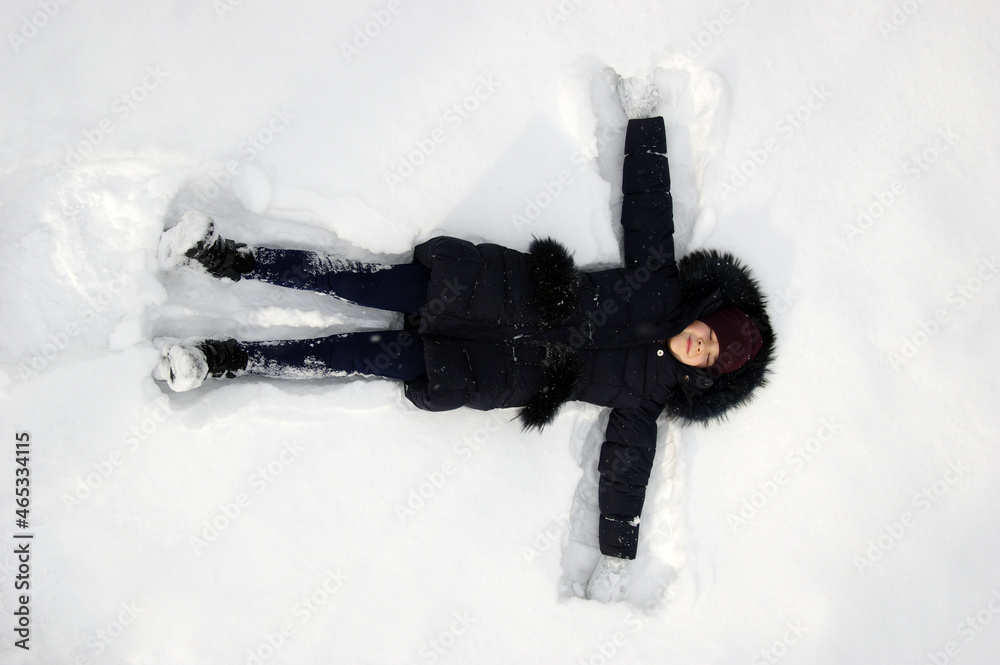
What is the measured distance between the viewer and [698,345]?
2.21 metres

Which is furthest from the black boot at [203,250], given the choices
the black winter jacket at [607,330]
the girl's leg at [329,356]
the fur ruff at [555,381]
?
the fur ruff at [555,381]

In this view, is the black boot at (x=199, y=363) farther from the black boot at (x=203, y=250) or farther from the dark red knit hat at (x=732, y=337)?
the dark red knit hat at (x=732, y=337)

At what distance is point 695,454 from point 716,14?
2.10m

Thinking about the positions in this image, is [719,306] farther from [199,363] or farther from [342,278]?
[199,363]

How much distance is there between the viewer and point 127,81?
2242mm

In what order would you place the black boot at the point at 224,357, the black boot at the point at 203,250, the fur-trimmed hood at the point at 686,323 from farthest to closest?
the fur-trimmed hood at the point at 686,323 → the black boot at the point at 224,357 → the black boot at the point at 203,250

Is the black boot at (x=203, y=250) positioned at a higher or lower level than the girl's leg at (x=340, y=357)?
higher

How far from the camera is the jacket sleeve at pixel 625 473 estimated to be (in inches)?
93.4

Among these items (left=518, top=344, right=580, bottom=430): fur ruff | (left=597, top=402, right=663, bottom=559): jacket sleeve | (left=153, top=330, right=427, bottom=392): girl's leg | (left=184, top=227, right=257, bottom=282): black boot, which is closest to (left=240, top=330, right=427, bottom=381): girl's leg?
(left=153, top=330, right=427, bottom=392): girl's leg

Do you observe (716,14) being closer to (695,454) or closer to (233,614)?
(695,454)

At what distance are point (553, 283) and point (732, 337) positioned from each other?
766 millimetres

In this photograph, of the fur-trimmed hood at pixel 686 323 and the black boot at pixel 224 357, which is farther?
the fur-trimmed hood at pixel 686 323

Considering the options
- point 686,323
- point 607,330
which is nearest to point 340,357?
point 607,330

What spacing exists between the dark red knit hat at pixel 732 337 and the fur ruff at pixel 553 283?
0.58 metres
